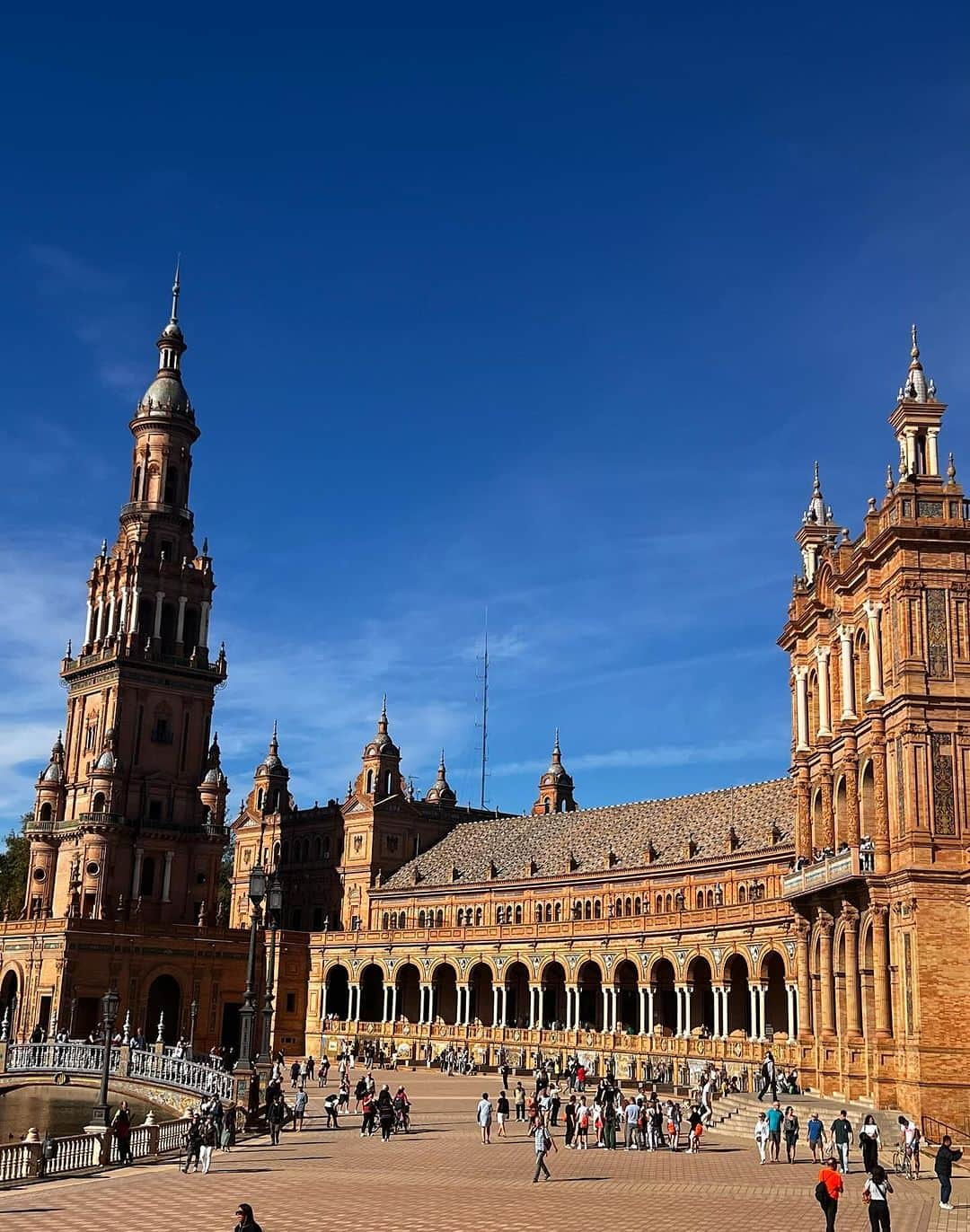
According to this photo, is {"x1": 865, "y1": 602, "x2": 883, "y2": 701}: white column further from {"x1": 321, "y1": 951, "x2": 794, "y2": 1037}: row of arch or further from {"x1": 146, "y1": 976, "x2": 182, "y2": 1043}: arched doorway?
{"x1": 146, "y1": 976, "x2": 182, "y2": 1043}: arched doorway

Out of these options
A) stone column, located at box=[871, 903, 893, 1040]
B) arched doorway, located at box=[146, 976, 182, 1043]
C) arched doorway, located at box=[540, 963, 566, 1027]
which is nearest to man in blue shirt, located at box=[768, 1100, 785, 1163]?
stone column, located at box=[871, 903, 893, 1040]

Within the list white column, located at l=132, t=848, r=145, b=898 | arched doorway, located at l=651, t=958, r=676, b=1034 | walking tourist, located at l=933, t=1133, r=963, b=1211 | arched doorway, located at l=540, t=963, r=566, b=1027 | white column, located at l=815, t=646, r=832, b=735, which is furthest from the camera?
white column, located at l=132, t=848, r=145, b=898

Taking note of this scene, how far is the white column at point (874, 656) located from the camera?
4925 centimetres

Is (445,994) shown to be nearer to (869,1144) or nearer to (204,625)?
(204,625)

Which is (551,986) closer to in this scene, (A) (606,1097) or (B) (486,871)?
(B) (486,871)

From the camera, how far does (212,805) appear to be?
10512 centimetres

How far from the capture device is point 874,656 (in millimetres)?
49781

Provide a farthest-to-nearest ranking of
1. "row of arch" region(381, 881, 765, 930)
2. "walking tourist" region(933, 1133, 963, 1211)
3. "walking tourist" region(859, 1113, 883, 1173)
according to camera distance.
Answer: "row of arch" region(381, 881, 765, 930)
"walking tourist" region(859, 1113, 883, 1173)
"walking tourist" region(933, 1133, 963, 1211)

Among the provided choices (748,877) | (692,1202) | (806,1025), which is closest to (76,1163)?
(692,1202)

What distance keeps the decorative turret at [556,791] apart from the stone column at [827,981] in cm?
6856

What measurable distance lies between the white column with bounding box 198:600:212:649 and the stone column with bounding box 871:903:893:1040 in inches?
2749

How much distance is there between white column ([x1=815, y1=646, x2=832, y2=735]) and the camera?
182ft

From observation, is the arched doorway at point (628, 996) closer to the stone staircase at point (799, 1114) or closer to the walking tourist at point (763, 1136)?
the stone staircase at point (799, 1114)

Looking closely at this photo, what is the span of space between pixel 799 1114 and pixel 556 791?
243 ft
